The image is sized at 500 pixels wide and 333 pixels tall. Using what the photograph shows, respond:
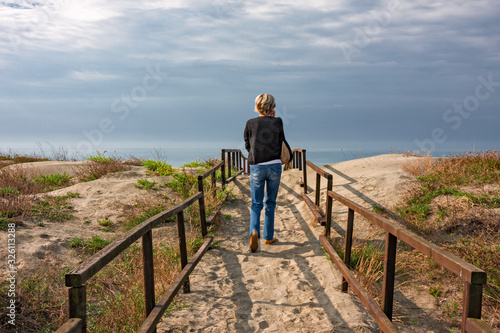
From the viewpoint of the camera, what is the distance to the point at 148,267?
329 centimetres

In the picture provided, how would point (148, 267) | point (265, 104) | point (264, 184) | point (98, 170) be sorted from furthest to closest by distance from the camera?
1. point (98, 170)
2. point (264, 184)
3. point (265, 104)
4. point (148, 267)

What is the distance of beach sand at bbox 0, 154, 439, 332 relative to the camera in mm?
4082

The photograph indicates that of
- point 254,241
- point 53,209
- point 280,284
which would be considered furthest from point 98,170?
point 280,284

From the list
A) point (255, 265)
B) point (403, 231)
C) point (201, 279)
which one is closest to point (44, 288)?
point (201, 279)

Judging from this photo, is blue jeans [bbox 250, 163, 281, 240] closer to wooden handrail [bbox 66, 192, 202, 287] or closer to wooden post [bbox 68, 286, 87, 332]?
wooden handrail [bbox 66, 192, 202, 287]

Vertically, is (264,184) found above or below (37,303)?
above

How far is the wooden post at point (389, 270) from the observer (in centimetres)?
316

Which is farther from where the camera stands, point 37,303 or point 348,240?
point 37,303

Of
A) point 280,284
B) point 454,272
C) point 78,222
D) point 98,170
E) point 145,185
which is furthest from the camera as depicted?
point 98,170

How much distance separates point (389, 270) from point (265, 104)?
345 cm

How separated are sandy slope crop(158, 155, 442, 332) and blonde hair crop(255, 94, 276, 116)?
7.81 feet

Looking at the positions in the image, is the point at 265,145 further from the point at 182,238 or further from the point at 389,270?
the point at 389,270

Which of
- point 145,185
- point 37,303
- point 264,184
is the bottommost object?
point 37,303

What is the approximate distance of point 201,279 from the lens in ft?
17.3
